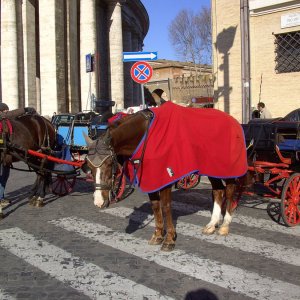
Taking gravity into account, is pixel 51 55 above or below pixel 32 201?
above

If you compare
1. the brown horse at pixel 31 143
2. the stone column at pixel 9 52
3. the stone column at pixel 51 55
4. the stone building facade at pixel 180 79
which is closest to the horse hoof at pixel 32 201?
the brown horse at pixel 31 143

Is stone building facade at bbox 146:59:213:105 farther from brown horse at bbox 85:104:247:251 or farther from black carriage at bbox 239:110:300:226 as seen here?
brown horse at bbox 85:104:247:251

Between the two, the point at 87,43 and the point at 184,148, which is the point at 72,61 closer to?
the point at 87,43

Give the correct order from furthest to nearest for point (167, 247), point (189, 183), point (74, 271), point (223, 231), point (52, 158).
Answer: point (189, 183)
point (52, 158)
point (223, 231)
point (167, 247)
point (74, 271)

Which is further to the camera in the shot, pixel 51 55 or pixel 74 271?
pixel 51 55

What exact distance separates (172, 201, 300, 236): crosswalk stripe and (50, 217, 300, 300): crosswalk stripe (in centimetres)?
168

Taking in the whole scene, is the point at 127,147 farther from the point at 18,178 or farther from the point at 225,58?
the point at 225,58

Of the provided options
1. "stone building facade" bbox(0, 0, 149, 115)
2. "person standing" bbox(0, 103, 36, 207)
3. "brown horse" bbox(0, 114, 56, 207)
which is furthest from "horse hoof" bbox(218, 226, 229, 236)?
"stone building facade" bbox(0, 0, 149, 115)

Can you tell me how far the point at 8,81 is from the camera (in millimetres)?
→ 24219

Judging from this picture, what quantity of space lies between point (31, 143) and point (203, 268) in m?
4.30

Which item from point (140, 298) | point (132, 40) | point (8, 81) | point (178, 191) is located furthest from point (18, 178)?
point (132, 40)

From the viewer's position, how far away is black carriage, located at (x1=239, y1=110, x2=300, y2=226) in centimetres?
642

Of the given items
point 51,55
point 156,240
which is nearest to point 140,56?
point 156,240

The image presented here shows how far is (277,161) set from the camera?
7180mm
